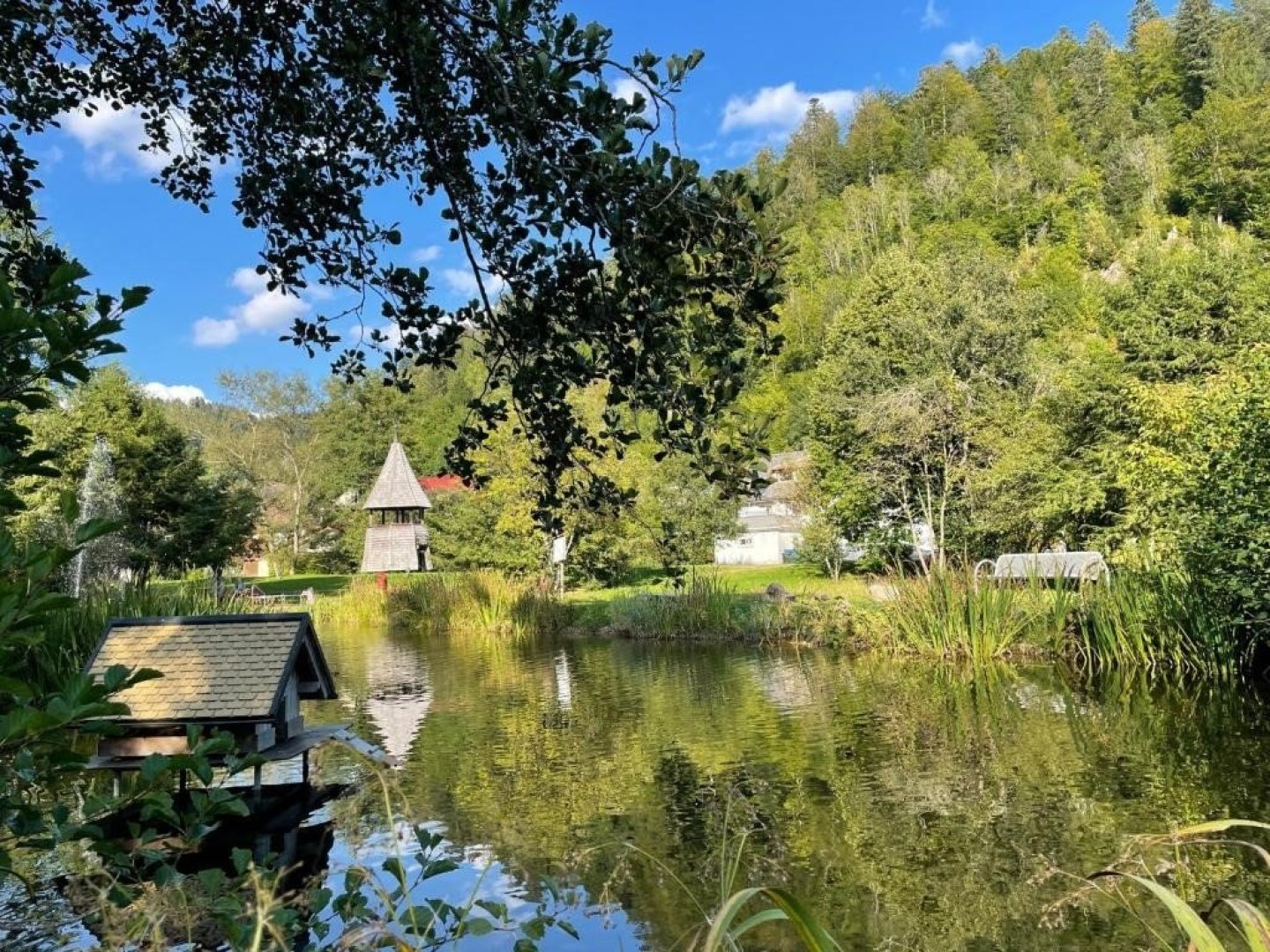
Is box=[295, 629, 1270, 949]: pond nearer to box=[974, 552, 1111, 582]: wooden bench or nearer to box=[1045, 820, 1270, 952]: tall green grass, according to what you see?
box=[1045, 820, 1270, 952]: tall green grass

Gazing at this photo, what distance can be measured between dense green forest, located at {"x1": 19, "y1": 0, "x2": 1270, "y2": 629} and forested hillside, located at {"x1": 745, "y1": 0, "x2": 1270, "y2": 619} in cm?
8

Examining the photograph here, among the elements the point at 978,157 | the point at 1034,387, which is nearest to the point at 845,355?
the point at 1034,387

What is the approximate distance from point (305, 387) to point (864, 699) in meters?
49.6

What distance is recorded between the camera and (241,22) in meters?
3.49

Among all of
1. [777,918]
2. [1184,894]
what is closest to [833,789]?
[1184,894]

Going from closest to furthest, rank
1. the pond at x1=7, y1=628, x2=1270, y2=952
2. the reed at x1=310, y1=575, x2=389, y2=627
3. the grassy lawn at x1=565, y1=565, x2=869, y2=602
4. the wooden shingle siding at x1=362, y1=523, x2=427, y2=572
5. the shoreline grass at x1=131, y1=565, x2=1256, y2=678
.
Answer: the pond at x1=7, y1=628, x2=1270, y2=952 < the shoreline grass at x1=131, y1=565, x2=1256, y2=678 < the grassy lawn at x1=565, y1=565, x2=869, y2=602 < the reed at x1=310, y1=575, x2=389, y2=627 < the wooden shingle siding at x1=362, y1=523, x2=427, y2=572

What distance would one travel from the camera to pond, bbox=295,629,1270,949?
17.3 feet

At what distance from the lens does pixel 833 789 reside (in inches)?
295

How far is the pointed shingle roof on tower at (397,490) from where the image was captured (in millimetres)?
33844

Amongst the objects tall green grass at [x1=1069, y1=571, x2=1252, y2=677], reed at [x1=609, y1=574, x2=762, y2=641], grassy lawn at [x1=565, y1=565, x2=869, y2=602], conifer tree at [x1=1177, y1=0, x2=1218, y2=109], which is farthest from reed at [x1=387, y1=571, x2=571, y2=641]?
conifer tree at [x1=1177, y1=0, x2=1218, y2=109]

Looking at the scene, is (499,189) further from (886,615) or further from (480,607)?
(480,607)

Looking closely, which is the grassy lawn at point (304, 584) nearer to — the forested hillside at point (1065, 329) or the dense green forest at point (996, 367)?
the dense green forest at point (996, 367)

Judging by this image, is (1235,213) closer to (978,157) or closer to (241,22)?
(978,157)

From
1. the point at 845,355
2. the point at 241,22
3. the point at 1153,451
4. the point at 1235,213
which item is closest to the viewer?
the point at 241,22
